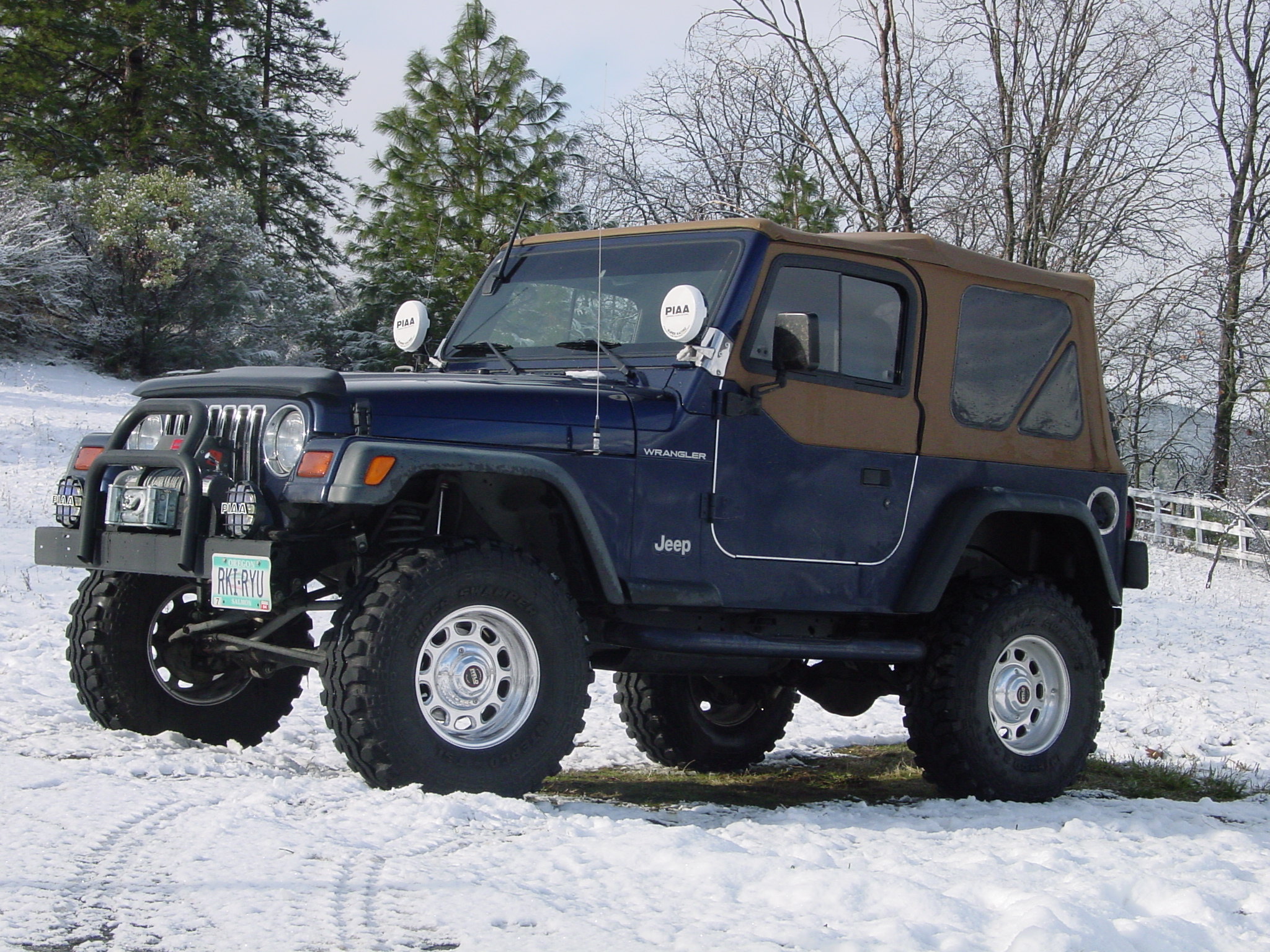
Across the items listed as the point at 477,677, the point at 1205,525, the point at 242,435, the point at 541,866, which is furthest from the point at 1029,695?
the point at 1205,525

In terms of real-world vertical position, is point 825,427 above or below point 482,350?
below

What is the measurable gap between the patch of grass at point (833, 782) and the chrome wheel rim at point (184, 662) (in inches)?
57.6

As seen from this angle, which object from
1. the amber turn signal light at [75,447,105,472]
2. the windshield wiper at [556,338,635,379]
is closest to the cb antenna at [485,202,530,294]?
the windshield wiper at [556,338,635,379]

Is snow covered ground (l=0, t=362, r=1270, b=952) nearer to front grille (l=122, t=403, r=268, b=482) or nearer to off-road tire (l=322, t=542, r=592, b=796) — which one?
off-road tire (l=322, t=542, r=592, b=796)

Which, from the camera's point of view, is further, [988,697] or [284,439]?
[988,697]

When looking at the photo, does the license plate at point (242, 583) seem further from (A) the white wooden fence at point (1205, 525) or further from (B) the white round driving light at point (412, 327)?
(A) the white wooden fence at point (1205, 525)

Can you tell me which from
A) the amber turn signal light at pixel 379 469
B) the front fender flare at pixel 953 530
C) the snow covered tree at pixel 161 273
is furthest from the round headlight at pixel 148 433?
the snow covered tree at pixel 161 273

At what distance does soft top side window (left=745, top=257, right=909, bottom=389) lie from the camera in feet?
18.8

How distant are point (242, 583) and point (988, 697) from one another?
329cm

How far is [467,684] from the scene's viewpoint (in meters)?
4.76

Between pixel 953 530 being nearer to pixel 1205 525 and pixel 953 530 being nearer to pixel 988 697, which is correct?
pixel 988 697

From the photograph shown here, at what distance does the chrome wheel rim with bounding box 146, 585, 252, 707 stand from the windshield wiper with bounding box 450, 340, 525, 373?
5.32 feet

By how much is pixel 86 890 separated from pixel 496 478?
7.03 ft

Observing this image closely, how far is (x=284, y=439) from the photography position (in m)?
4.79
